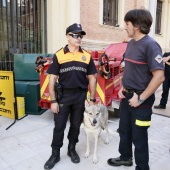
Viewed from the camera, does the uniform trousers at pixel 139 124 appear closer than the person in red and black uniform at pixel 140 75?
No

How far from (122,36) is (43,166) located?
10.4 meters

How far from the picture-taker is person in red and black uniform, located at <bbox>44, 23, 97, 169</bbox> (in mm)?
3037

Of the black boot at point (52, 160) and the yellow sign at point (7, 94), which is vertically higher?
the yellow sign at point (7, 94)

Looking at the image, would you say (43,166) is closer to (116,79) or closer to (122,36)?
(116,79)

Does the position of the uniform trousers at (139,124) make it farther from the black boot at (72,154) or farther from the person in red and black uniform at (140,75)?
the black boot at (72,154)

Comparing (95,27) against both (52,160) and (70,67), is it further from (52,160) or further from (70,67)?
(52,160)

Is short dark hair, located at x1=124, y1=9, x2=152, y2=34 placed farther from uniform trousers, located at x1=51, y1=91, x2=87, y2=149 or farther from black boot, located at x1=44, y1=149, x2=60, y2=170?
black boot, located at x1=44, y1=149, x2=60, y2=170

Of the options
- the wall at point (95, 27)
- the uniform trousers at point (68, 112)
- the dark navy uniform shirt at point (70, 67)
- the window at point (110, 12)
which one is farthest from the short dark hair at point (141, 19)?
the window at point (110, 12)

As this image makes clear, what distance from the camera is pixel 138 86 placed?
256 centimetres

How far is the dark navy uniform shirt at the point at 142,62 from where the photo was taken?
2346 mm

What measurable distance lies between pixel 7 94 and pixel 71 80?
2.35 m

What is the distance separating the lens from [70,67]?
3.04 meters

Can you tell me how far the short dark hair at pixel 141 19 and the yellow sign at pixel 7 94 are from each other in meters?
3.05

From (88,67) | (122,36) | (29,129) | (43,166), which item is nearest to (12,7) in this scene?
(29,129)
